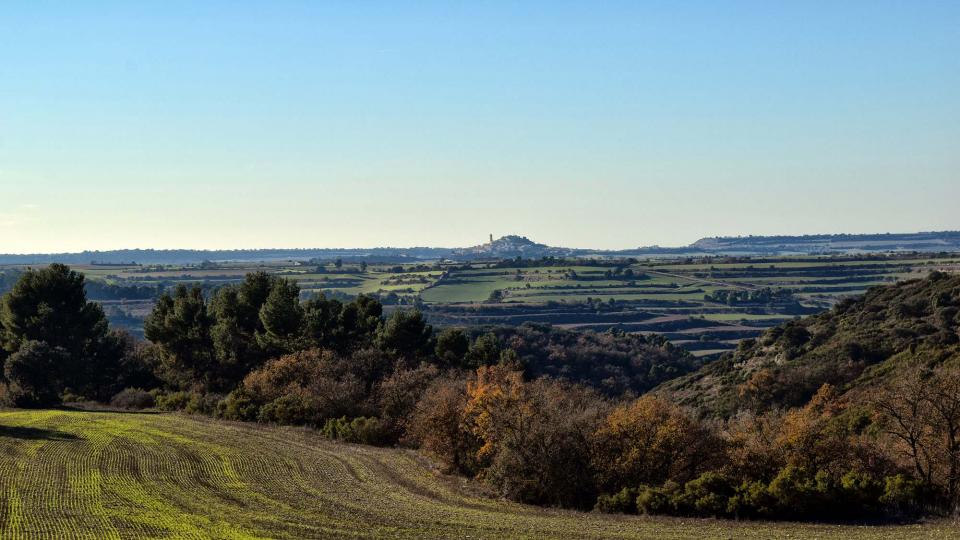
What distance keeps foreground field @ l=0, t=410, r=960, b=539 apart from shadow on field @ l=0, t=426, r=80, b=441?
0.12 meters

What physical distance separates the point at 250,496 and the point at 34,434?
2530cm

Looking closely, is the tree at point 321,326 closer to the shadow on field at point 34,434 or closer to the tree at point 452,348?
the tree at point 452,348

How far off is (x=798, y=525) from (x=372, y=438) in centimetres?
3610

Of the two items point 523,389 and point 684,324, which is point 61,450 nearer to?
point 523,389

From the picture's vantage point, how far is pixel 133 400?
3767 inches

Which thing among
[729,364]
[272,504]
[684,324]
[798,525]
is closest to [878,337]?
[729,364]

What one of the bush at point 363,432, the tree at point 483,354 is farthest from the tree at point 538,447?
the tree at point 483,354

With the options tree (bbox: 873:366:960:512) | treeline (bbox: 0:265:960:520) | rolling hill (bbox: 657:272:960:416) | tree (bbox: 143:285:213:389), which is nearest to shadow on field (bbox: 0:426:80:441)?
treeline (bbox: 0:265:960:520)

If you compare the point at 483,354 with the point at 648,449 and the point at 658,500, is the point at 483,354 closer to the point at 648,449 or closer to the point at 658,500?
the point at 648,449

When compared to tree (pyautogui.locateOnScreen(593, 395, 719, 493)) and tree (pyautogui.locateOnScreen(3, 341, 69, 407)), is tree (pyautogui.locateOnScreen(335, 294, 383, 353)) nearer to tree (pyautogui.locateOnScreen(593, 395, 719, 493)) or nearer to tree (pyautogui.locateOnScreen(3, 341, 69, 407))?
tree (pyautogui.locateOnScreen(3, 341, 69, 407))

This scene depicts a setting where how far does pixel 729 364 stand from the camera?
11125cm

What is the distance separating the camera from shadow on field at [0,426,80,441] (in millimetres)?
65750

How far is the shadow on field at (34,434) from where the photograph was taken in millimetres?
65750

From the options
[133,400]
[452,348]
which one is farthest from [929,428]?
[133,400]
